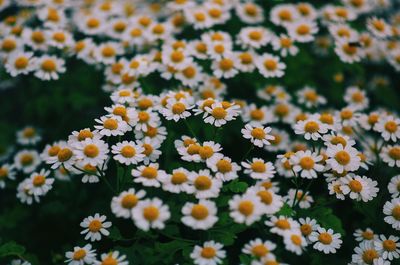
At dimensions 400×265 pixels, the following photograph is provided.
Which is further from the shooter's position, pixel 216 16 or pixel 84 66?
pixel 84 66

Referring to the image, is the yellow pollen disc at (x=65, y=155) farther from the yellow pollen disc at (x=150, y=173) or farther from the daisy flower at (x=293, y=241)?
the daisy flower at (x=293, y=241)

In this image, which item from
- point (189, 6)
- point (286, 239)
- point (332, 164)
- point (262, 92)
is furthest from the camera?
point (189, 6)

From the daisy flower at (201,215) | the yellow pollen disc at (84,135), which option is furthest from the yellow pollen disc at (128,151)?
the daisy flower at (201,215)

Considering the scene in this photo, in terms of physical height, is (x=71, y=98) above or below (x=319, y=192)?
above

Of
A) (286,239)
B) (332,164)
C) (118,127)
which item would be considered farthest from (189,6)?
(286,239)

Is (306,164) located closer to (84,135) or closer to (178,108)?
(178,108)

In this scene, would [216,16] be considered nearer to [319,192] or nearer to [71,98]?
[71,98]

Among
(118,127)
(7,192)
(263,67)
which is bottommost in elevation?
(7,192)
